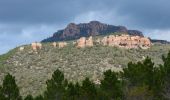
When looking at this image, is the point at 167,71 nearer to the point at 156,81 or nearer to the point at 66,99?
the point at 156,81

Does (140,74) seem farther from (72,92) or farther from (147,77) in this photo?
(72,92)

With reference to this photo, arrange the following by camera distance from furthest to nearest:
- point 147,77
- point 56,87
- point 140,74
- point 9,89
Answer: point 56,87
point 9,89
point 147,77
point 140,74

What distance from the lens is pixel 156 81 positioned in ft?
294

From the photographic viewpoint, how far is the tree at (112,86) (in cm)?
9125

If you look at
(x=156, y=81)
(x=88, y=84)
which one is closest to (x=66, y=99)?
(x=88, y=84)

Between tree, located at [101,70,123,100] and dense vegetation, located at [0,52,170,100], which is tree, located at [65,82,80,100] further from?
tree, located at [101,70,123,100]

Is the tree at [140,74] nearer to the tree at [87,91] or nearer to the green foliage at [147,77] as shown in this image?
the green foliage at [147,77]

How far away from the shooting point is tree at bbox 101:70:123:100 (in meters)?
91.2

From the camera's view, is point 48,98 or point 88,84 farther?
point 48,98

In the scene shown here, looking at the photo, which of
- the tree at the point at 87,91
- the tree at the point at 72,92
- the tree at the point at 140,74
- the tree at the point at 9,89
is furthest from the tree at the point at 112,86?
the tree at the point at 9,89

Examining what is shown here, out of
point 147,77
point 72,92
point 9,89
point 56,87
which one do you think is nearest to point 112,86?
point 147,77

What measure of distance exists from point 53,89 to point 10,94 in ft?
29.4

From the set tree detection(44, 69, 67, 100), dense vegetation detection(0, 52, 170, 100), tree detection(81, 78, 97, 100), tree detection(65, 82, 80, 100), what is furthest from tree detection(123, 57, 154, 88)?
tree detection(44, 69, 67, 100)

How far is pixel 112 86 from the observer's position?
9219 cm
